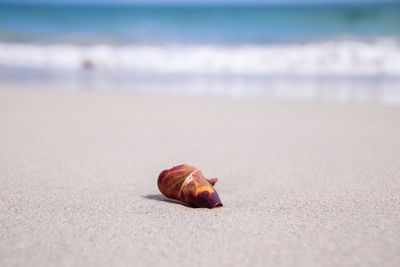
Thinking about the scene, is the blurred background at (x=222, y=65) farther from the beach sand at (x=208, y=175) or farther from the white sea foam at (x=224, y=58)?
the beach sand at (x=208, y=175)

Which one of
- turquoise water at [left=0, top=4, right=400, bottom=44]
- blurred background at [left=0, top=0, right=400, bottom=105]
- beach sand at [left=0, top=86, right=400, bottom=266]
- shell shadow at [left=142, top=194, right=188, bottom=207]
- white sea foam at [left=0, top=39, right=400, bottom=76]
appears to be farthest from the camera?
turquoise water at [left=0, top=4, right=400, bottom=44]

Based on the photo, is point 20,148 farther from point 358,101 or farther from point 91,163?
point 358,101

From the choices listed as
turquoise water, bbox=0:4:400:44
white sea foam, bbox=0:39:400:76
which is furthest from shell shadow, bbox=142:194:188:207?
turquoise water, bbox=0:4:400:44

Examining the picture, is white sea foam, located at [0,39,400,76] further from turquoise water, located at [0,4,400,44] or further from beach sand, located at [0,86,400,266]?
beach sand, located at [0,86,400,266]

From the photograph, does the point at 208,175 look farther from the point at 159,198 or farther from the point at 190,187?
the point at 190,187

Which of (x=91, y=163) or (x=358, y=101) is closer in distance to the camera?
(x=91, y=163)

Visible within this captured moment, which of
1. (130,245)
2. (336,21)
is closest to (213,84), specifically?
(130,245)
